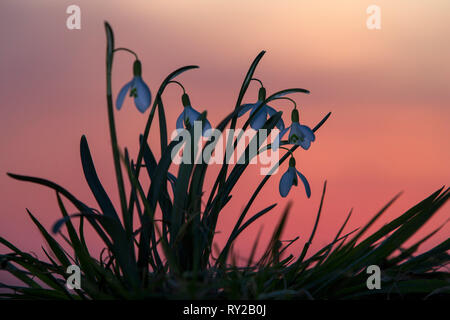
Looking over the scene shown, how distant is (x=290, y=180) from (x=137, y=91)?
808 millimetres

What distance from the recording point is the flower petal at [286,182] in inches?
86.0

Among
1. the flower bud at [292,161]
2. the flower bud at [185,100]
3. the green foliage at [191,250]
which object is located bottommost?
the green foliage at [191,250]

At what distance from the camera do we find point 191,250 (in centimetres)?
205

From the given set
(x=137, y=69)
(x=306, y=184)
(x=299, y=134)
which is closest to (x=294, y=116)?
(x=299, y=134)

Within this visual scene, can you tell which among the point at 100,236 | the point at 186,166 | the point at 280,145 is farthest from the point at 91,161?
the point at 280,145

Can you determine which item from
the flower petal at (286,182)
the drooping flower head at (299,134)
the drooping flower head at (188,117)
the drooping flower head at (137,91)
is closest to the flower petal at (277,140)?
the drooping flower head at (299,134)

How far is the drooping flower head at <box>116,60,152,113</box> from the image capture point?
1695 millimetres

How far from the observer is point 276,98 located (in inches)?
85.6

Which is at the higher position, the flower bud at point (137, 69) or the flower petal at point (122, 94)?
the flower bud at point (137, 69)

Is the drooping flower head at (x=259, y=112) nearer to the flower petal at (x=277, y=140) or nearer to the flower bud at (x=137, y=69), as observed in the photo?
the flower petal at (x=277, y=140)

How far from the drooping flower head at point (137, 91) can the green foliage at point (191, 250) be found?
0.32 ft

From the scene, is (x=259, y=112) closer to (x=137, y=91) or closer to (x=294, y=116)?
(x=294, y=116)

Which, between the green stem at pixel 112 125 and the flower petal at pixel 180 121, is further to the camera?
the flower petal at pixel 180 121
